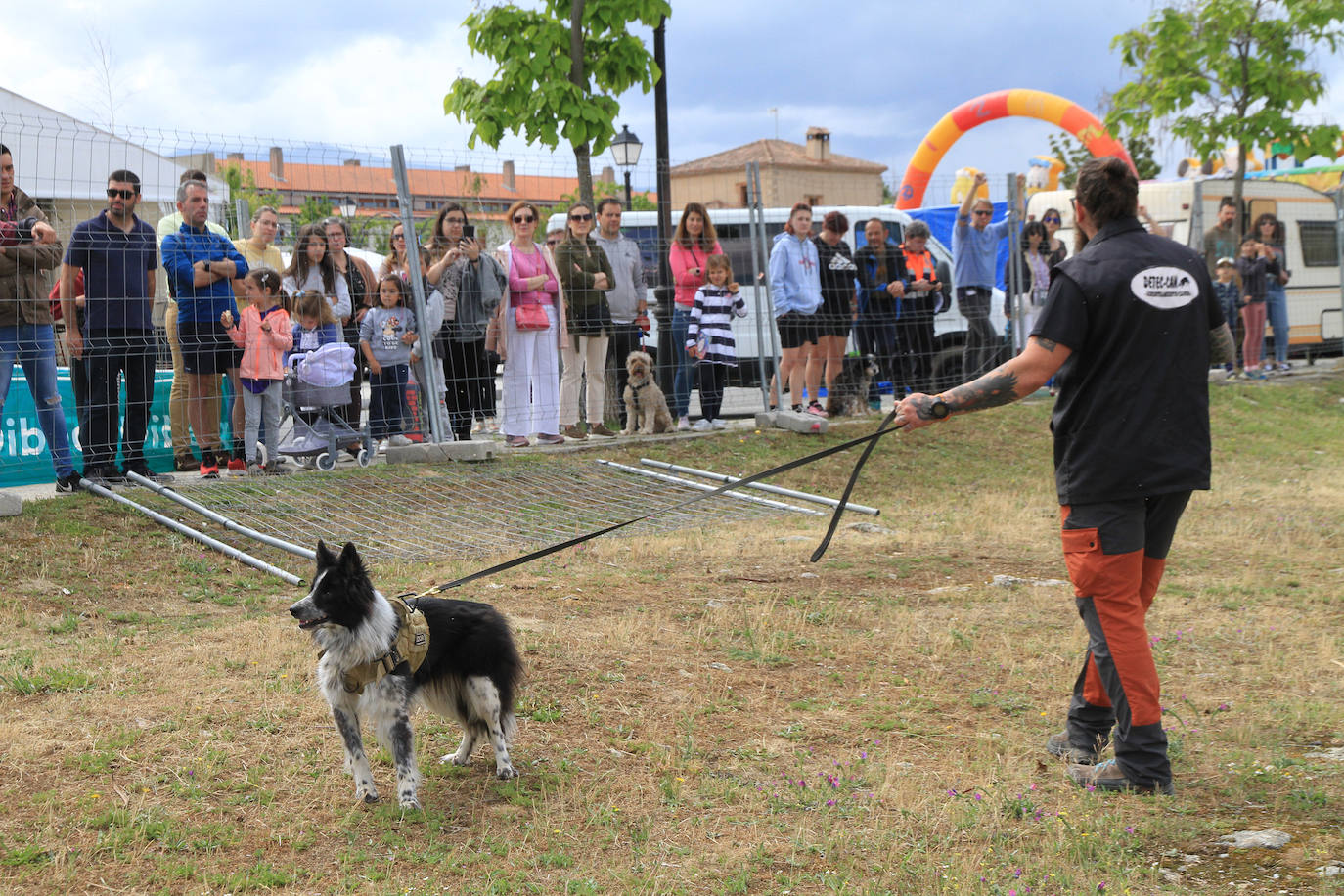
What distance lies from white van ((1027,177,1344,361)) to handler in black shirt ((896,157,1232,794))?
15.3 metres

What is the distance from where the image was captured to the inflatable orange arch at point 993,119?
984 inches

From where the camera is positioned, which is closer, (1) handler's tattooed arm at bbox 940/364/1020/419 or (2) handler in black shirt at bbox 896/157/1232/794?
(2) handler in black shirt at bbox 896/157/1232/794

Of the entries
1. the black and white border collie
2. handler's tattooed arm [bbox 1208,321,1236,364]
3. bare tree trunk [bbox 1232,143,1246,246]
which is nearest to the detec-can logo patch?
handler's tattooed arm [bbox 1208,321,1236,364]

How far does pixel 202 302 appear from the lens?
9.42m

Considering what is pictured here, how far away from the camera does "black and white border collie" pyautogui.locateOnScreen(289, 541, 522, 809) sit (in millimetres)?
4129

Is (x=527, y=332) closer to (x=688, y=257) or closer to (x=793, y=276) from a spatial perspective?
(x=688, y=257)

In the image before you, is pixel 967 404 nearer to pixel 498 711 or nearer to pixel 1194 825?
pixel 1194 825

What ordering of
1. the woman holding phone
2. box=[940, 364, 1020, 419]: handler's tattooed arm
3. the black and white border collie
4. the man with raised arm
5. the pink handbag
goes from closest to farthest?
the black and white border collie < box=[940, 364, 1020, 419]: handler's tattooed arm < the woman holding phone < the pink handbag < the man with raised arm

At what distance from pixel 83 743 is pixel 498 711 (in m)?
1.69

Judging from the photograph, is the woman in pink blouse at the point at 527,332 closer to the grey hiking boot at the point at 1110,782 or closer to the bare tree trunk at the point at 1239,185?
the grey hiking boot at the point at 1110,782

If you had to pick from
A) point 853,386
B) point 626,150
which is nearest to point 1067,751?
point 853,386

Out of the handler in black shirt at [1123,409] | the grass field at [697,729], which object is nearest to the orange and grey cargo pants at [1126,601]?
the handler in black shirt at [1123,409]

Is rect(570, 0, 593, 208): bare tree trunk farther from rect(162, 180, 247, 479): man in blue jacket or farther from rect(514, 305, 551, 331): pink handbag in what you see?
rect(162, 180, 247, 479): man in blue jacket

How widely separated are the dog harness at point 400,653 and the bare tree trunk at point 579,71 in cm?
892
